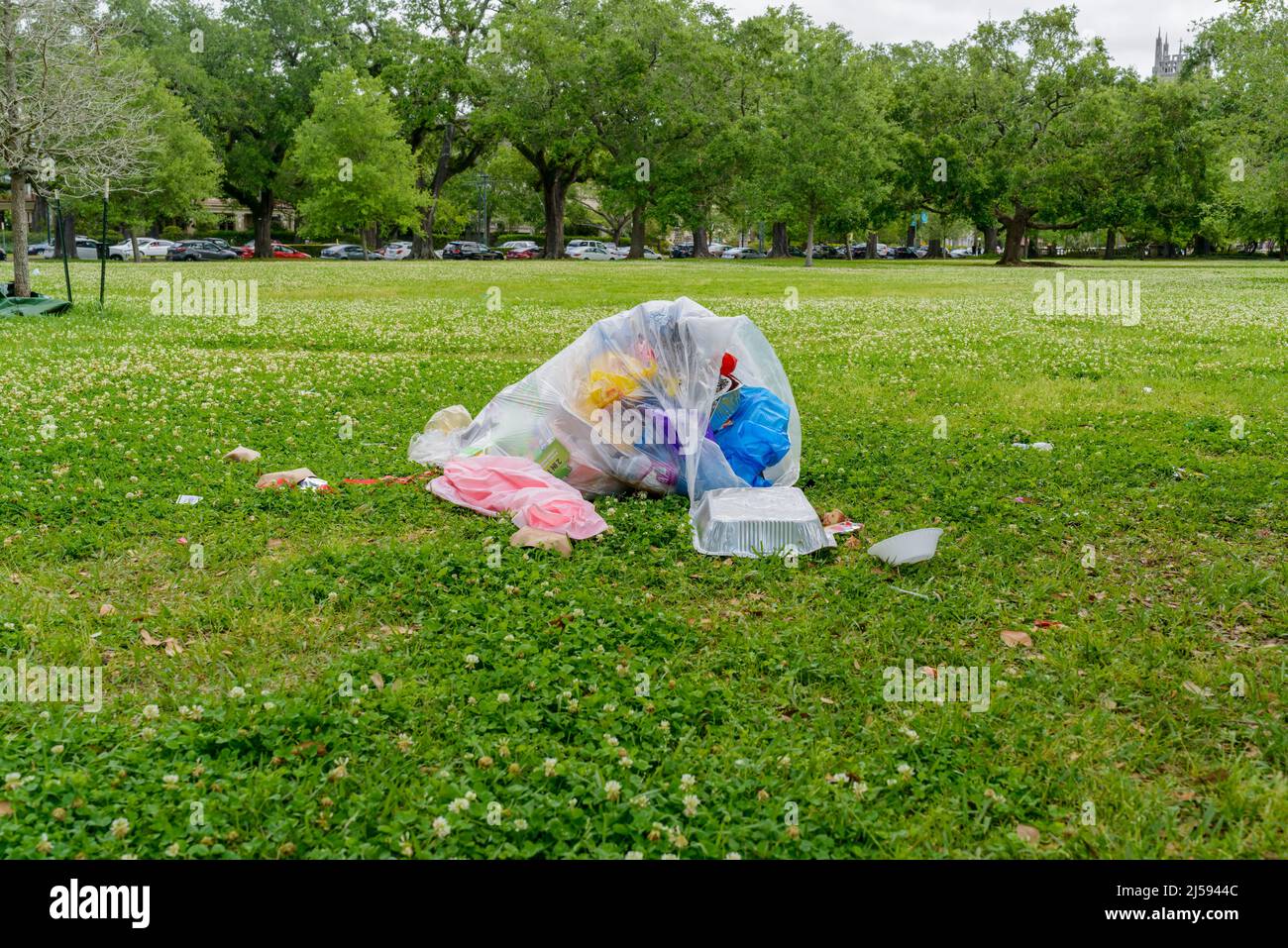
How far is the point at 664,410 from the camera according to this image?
283 inches

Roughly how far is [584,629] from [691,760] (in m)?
1.27

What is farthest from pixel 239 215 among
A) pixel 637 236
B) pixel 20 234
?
pixel 20 234

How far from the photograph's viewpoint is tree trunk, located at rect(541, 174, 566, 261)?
2657 inches

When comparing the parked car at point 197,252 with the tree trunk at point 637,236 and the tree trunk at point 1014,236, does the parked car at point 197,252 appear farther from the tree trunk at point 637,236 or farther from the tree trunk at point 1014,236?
the tree trunk at point 1014,236

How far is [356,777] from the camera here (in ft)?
12.4

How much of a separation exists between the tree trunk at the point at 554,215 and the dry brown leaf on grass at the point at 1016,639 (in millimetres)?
64377

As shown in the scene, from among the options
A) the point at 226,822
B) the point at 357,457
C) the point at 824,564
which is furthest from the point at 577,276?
the point at 226,822

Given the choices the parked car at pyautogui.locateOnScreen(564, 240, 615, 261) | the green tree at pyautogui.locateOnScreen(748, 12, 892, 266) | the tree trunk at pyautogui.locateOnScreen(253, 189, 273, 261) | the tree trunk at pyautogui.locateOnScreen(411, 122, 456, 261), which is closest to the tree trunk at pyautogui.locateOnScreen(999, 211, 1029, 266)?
the green tree at pyautogui.locateOnScreen(748, 12, 892, 266)

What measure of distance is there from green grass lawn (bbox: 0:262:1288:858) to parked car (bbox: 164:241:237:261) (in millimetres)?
56707

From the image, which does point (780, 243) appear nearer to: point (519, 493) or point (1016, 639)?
point (519, 493)

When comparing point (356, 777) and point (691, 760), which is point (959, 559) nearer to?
point (691, 760)

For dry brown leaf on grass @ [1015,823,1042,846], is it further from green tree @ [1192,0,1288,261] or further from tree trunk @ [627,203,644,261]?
tree trunk @ [627,203,644,261]

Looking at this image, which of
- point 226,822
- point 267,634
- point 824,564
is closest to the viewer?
point 226,822

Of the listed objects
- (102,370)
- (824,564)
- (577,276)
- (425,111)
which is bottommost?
(824,564)
